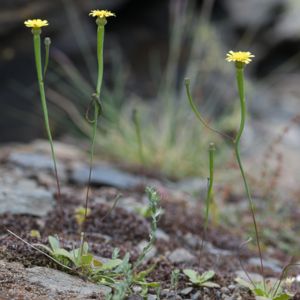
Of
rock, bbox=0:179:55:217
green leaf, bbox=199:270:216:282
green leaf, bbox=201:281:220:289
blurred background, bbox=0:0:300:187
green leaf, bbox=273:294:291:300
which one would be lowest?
green leaf, bbox=201:281:220:289

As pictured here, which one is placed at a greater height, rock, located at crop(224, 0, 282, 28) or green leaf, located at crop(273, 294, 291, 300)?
rock, located at crop(224, 0, 282, 28)

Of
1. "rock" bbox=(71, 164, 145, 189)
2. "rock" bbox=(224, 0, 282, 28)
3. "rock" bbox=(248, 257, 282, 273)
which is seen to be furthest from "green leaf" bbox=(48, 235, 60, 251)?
"rock" bbox=(224, 0, 282, 28)

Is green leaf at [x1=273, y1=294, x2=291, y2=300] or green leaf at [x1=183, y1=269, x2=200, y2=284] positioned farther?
green leaf at [x1=183, y1=269, x2=200, y2=284]

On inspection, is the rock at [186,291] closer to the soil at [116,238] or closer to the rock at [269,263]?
the soil at [116,238]

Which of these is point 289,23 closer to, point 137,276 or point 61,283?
point 137,276

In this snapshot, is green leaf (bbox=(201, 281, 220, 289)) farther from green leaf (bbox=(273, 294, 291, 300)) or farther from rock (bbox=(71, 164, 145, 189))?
rock (bbox=(71, 164, 145, 189))

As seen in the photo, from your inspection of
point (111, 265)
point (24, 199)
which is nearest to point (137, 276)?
point (111, 265)

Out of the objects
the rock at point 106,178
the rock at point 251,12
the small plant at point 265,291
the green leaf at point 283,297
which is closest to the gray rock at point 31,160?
the rock at point 106,178
